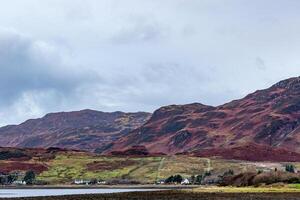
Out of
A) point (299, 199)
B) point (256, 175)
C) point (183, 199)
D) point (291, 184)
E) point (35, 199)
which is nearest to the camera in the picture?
Answer: point (299, 199)

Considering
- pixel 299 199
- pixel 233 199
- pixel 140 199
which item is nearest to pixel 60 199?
pixel 140 199

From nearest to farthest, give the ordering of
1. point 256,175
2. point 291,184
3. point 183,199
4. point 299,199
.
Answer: point 299,199 → point 183,199 → point 291,184 → point 256,175

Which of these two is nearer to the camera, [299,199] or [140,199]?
[299,199]

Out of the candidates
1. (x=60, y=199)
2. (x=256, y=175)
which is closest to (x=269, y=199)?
(x=60, y=199)

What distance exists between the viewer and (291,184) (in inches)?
6107

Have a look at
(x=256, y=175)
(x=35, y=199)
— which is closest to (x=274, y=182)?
(x=256, y=175)

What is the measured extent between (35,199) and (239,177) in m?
77.9

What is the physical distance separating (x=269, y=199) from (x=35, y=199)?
4271 centimetres

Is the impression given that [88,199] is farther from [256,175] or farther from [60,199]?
[256,175]

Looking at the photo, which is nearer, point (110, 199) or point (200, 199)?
point (200, 199)

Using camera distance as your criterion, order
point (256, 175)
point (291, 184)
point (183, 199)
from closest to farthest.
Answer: point (183, 199) → point (291, 184) → point (256, 175)

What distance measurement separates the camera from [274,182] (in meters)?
162

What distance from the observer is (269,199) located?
99812mm

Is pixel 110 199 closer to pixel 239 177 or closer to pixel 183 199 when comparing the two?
pixel 183 199
